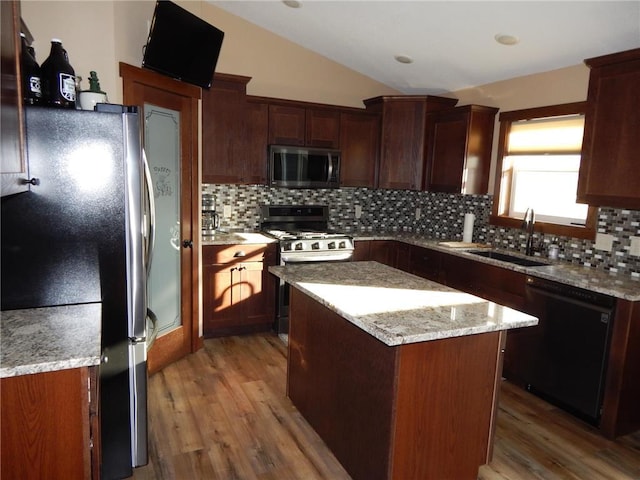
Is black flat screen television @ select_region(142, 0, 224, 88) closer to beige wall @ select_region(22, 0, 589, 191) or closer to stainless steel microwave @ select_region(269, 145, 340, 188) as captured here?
beige wall @ select_region(22, 0, 589, 191)

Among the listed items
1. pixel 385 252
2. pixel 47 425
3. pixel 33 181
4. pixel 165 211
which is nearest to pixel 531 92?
pixel 385 252

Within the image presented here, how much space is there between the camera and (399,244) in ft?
15.3

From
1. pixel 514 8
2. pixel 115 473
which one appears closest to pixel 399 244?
pixel 514 8

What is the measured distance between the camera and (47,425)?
4.71ft

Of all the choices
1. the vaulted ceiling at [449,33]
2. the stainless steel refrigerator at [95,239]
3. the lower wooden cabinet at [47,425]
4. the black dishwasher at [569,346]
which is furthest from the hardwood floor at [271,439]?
the vaulted ceiling at [449,33]

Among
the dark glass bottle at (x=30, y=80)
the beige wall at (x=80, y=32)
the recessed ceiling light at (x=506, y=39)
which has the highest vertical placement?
the recessed ceiling light at (x=506, y=39)

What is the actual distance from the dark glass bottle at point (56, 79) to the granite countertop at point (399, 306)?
1.37 m

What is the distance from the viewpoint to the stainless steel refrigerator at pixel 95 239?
179 centimetres

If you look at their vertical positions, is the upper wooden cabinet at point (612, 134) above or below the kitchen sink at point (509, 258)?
above

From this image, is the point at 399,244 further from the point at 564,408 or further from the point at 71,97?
the point at 71,97

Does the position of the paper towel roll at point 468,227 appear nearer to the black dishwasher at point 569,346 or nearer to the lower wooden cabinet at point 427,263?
the lower wooden cabinet at point 427,263

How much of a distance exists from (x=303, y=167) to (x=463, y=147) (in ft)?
4.98

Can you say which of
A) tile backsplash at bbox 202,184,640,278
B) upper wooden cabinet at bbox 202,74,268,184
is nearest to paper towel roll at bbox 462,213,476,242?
tile backsplash at bbox 202,184,640,278

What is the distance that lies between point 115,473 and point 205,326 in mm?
1912
